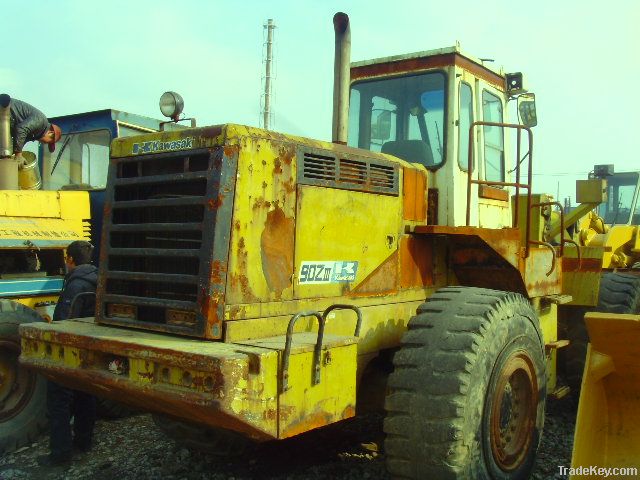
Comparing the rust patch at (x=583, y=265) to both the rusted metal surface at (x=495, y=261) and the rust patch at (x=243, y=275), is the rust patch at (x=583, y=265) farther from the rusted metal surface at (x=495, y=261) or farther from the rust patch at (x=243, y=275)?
the rust patch at (x=243, y=275)

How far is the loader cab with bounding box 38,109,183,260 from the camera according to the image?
7258mm

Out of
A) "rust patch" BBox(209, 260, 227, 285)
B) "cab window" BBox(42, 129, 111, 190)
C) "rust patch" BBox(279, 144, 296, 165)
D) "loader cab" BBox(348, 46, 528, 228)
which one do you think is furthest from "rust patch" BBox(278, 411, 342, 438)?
Result: "cab window" BBox(42, 129, 111, 190)

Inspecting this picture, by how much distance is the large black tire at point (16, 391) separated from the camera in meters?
5.55

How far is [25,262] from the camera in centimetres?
635

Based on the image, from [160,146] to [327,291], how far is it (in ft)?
4.29

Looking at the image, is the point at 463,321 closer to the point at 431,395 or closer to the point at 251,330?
the point at 431,395

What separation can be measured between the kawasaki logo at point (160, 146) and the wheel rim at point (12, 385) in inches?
106

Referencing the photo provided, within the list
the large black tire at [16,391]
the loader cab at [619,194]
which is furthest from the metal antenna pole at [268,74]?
the large black tire at [16,391]

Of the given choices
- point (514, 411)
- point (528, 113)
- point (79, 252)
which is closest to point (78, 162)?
point (79, 252)

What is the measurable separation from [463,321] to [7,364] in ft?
13.1

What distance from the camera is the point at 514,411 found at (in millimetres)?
4426

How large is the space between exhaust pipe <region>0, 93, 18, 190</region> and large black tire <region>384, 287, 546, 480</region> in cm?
440

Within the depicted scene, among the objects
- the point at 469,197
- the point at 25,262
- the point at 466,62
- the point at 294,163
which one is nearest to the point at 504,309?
the point at 469,197

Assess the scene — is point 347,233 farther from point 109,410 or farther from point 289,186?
point 109,410
